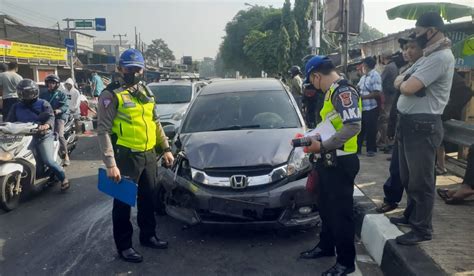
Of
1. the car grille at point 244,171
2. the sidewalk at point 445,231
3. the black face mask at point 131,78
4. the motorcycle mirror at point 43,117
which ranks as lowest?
the sidewalk at point 445,231

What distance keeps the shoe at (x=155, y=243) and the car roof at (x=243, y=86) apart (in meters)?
2.44

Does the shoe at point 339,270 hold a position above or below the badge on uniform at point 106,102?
below

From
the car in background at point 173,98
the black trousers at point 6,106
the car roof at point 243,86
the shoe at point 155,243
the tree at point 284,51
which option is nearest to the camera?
the shoe at point 155,243

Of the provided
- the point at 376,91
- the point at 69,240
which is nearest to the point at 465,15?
the point at 376,91

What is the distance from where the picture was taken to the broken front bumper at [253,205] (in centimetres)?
411

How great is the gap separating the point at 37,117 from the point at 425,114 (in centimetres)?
533

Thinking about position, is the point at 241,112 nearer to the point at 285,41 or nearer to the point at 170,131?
the point at 170,131

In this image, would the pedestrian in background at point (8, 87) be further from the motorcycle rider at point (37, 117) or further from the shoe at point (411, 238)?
the shoe at point (411, 238)

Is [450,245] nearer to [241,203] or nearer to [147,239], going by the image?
[241,203]

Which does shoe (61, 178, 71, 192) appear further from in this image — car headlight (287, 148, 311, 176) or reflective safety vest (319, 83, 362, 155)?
reflective safety vest (319, 83, 362, 155)

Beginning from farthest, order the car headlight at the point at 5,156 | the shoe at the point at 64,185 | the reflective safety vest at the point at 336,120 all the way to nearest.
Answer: the shoe at the point at 64,185
the car headlight at the point at 5,156
the reflective safety vest at the point at 336,120

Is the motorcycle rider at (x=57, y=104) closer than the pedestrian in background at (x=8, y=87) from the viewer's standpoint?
Yes

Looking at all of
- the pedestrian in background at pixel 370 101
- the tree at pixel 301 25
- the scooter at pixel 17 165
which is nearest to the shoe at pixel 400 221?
the pedestrian in background at pixel 370 101

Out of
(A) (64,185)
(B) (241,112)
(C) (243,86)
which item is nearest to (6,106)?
(A) (64,185)
